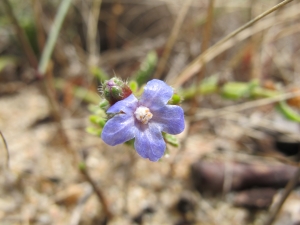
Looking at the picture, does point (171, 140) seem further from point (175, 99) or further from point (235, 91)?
point (235, 91)

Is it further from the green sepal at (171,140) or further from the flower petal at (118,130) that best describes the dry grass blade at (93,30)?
the flower petal at (118,130)

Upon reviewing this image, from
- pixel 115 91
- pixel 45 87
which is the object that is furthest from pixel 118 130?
pixel 45 87

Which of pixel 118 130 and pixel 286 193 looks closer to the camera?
pixel 118 130

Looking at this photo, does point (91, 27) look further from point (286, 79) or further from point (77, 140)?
point (286, 79)

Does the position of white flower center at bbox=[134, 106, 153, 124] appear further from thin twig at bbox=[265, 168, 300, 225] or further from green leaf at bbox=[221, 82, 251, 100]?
green leaf at bbox=[221, 82, 251, 100]

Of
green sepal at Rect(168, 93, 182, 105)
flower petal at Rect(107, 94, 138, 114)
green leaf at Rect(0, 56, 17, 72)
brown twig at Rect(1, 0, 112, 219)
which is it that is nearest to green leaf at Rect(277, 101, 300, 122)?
green sepal at Rect(168, 93, 182, 105)
